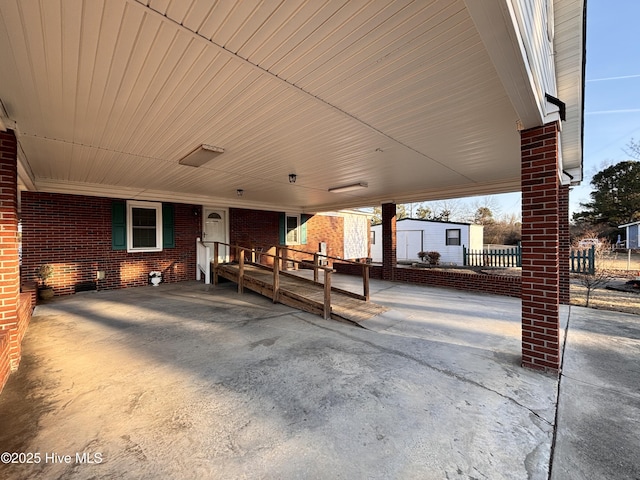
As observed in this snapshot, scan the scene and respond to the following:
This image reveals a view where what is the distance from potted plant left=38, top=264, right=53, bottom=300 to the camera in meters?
6.32

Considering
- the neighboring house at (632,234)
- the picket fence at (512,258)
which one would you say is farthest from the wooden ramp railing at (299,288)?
the neighboring house at (632,234)

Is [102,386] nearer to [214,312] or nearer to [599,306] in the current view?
[214,312]

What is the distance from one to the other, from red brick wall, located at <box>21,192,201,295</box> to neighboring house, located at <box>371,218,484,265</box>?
14385mm

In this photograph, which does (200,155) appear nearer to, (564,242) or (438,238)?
(564,242)

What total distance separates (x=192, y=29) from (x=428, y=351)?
161 inches

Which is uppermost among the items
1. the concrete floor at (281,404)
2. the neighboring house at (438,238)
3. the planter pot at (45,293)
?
the neighboring house at (438,238)

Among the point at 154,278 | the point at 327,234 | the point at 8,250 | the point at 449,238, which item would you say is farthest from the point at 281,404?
the point at 449,238

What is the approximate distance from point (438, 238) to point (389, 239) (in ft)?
29.6

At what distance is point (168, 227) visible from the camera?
862cm

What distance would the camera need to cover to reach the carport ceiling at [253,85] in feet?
5.86

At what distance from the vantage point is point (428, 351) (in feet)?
11.5

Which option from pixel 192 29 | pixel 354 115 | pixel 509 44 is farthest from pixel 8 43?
pixel 509 44

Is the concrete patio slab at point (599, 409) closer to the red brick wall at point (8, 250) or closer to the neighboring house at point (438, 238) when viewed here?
the red brick wall at point (8, 250)

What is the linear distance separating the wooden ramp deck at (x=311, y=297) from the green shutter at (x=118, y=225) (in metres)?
3.16
